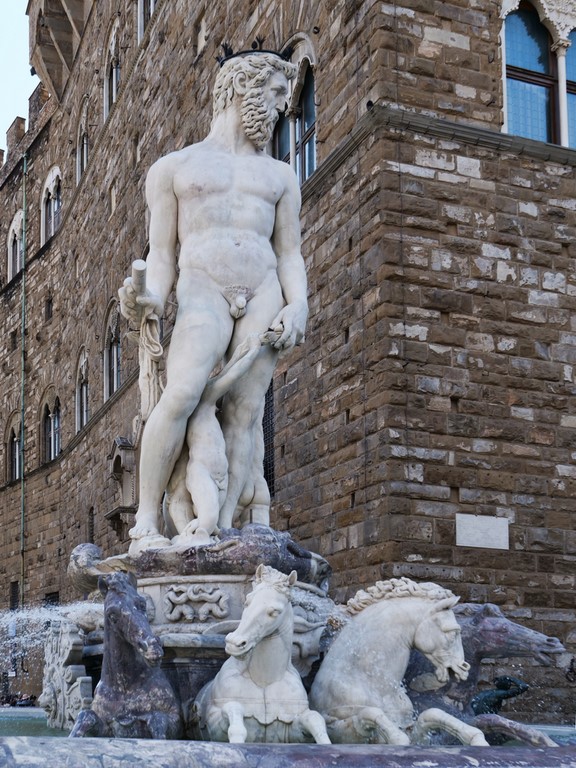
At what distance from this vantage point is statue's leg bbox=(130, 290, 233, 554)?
616 centimetres

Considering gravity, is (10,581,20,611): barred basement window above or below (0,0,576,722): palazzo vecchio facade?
below

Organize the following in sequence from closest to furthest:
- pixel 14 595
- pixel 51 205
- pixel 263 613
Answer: pixel 263 613 < pixel 14 595 < pixel 51 205

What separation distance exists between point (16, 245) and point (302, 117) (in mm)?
23138

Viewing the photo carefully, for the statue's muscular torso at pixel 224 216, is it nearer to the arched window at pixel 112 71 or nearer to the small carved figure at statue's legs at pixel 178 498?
the small carved figure at statue's legs at pixel 178 498

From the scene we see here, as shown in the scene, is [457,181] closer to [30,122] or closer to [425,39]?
[425,39]

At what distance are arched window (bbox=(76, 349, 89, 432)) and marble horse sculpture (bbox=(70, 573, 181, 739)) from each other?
2105cm

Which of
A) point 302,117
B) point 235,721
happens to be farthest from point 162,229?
point 302,117

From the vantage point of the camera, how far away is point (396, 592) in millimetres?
5387

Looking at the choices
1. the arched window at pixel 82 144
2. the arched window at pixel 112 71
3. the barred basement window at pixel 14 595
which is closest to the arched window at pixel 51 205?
the arched window at pixel 82 144

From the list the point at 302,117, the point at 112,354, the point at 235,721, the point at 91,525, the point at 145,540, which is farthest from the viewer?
the point at 91,525

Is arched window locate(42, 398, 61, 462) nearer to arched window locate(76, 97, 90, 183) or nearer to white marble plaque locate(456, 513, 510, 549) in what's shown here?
arched window locate(76, 97, 90, 183)

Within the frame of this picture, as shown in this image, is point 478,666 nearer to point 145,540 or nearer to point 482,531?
point 145,540

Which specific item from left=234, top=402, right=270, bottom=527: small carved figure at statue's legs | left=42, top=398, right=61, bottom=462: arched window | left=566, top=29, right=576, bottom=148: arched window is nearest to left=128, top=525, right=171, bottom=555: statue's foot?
left=234, top=402, right=270, bottom=527: small carved figure at statue's legs

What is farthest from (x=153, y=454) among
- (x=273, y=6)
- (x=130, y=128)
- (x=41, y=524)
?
(x=41, y=524)
